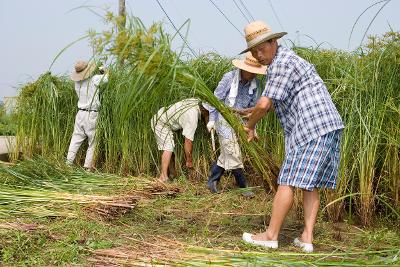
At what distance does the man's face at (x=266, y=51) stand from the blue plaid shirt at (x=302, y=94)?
5 centimetres

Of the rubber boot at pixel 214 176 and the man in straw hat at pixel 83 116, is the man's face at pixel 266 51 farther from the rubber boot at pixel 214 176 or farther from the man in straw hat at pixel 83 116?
the man in straw hat at pixel 83 116

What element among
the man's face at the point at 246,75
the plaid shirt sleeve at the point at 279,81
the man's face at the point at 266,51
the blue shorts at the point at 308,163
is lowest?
the blue shorts at the point at 308,163

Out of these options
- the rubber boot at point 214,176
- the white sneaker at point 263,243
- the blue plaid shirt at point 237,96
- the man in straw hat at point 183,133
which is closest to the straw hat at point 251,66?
the blue plaid shirt at point 237,96

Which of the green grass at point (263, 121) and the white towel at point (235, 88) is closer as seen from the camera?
the green grass at point (263, 121)

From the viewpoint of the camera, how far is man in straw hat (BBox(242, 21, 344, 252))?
10.5 ft

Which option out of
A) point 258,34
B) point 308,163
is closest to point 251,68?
point 258,34

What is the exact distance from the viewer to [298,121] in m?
3.28

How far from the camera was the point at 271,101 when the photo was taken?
3293 mm

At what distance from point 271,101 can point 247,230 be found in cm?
109

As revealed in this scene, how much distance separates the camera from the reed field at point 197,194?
2977mm

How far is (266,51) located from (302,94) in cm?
35

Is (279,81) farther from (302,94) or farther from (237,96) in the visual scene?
(237,96)

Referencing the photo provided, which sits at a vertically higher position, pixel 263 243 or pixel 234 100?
pixel 234 100

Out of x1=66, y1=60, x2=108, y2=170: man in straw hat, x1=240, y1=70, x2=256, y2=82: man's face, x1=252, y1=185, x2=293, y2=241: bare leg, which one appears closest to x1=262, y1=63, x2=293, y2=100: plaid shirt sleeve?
x1=252, y1=185, x2=293, y2=241: bare leg
